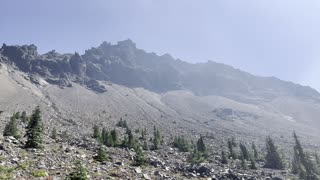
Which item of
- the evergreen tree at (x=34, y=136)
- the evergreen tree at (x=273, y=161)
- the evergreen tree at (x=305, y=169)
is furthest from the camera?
the evergreen tree at (x=273, y=161)

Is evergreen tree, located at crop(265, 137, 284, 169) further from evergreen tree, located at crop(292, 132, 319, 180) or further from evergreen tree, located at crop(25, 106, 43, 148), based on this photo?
evergreen tree, located at crop(25, 106, 43, 148)

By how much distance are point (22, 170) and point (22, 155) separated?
576 cm

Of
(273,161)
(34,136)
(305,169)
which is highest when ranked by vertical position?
(34,136)

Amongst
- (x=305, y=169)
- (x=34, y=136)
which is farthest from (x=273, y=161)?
(x=34, y=136)

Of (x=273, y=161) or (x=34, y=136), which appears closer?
(x=34, y=136)

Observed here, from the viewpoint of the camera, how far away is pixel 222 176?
50.1 meters

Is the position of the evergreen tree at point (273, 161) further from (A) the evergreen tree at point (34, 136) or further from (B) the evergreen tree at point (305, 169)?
(A) the evergreen tree at point (34, 136)

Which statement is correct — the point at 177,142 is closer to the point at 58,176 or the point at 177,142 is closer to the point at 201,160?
the point at 201,160

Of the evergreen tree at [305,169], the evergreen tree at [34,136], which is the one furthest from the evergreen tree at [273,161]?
the evergreen tree at [34,136]

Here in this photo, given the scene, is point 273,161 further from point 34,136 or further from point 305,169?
point 34,136

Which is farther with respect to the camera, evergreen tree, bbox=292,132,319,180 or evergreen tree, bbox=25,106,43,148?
evergreen tree, bbox=292,132,319,180

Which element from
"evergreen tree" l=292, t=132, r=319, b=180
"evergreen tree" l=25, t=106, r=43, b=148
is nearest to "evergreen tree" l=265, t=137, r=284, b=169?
"evergreen tree" l=292, t=132, r=319, b=180

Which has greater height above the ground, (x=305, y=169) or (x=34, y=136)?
(x=34, y=136)

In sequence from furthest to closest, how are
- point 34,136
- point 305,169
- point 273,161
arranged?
1. point 273,161
2. point 305,169
3. point 34,136
